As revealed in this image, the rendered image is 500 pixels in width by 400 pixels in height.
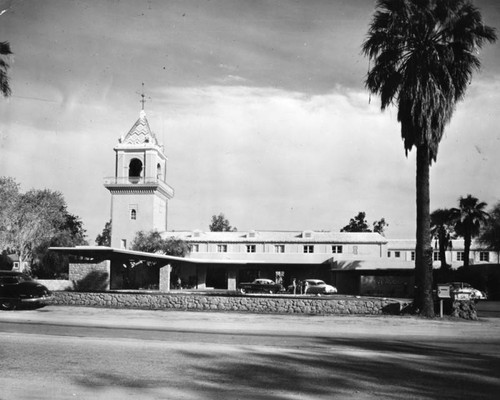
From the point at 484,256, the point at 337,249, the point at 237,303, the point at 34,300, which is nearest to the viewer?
the point at 34,300

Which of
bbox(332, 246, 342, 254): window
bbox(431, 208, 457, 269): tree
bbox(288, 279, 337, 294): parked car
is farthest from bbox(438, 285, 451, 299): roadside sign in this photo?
bbox(332, 246, 342, 254): window

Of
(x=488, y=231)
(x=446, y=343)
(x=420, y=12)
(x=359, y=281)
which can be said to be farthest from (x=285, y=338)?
(x=488, y=231)

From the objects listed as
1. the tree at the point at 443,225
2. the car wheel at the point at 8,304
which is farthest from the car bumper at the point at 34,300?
the tree at the point at 443,225

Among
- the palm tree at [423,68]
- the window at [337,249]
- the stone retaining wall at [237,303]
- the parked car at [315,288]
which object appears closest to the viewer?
the palm tree at [423,68]

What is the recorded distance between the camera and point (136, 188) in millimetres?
64438

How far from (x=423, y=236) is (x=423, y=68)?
6.58 meters

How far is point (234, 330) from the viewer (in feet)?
57.7

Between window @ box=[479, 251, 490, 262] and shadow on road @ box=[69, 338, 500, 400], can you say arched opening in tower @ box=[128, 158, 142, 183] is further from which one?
shadow on road @ box=[69, 338, 500, 400]

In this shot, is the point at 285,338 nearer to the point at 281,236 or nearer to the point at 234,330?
the point at 234,330

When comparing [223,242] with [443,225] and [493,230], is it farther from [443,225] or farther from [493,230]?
[493,230]

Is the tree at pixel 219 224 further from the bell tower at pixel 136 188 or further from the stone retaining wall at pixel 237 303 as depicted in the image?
the stone retaining wall at pixel 237 303

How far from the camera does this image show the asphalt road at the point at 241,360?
903 cm

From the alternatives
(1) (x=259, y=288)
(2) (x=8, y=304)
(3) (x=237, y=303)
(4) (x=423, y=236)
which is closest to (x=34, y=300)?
(2) (x=8, y=304)

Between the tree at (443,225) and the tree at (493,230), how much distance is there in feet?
9.78
